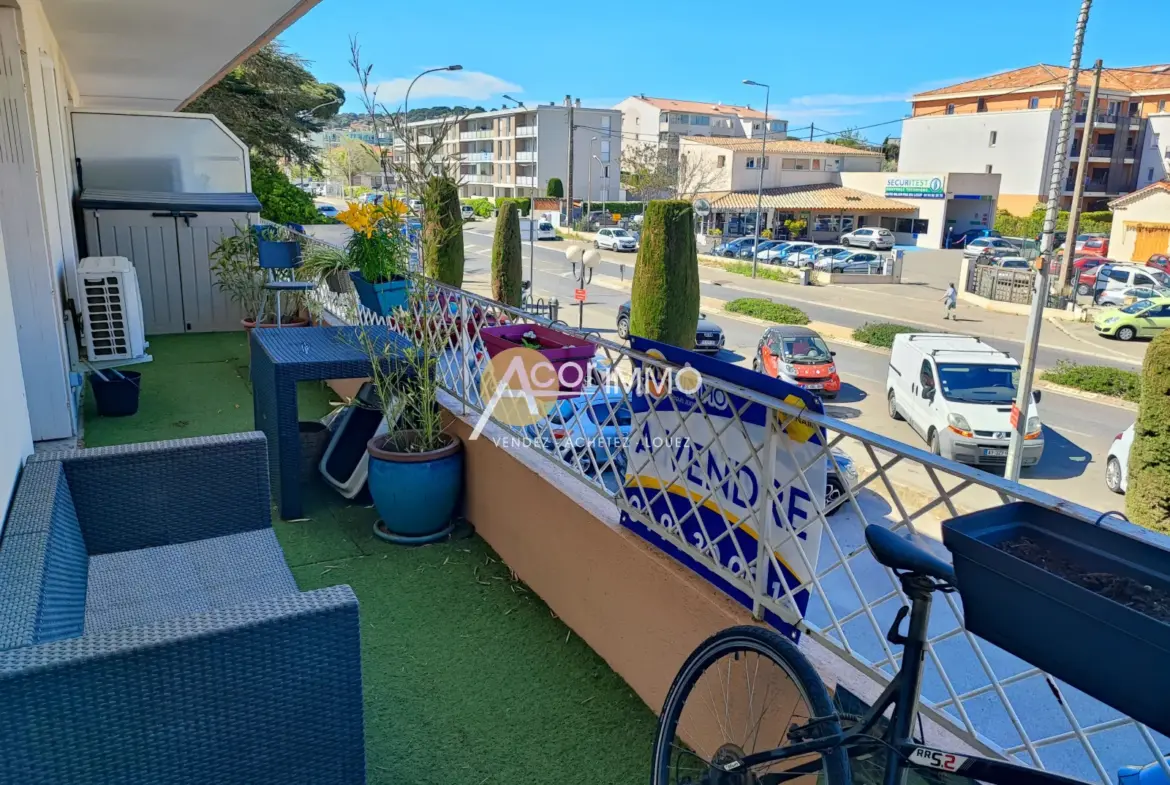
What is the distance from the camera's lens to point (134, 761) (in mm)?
1536

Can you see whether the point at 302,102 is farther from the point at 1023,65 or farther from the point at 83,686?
the point at 1023,65

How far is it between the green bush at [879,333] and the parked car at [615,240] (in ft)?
61.8

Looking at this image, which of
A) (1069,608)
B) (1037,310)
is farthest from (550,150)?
(1069,608)

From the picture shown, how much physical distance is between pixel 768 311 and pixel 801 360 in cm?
782

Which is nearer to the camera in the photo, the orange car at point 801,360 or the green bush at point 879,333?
the orange car at point 801,360

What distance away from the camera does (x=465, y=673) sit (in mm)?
2727

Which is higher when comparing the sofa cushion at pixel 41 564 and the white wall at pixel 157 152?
the white wall at pixel 157 152

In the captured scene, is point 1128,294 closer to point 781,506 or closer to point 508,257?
point 508,257

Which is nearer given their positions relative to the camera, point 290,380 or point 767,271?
point 290,380

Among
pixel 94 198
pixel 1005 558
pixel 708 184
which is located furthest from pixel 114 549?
pixel 708 184

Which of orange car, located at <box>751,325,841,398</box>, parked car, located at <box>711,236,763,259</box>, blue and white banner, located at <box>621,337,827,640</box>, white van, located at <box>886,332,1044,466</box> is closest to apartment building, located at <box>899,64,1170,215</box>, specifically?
parked car, located at <box>711,236,763,259</box>

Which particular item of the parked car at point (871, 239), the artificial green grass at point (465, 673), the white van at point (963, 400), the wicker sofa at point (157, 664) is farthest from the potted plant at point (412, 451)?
the parked car at point (871, 239)

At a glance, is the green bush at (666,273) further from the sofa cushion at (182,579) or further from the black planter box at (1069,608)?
the black planter box at (1069,608)

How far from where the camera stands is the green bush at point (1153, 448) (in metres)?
7.48
